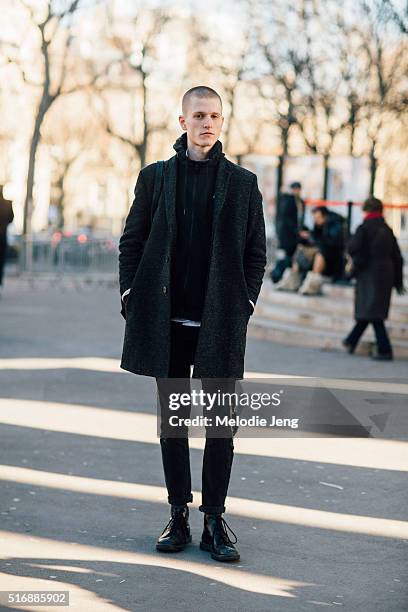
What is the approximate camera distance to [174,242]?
5.57m

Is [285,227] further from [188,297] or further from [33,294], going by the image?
[188,297]

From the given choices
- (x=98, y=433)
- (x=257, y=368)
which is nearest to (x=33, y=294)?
(x=257, y=368)

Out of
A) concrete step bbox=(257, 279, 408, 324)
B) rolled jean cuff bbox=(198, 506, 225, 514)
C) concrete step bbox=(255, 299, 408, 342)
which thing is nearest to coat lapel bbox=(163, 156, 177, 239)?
rolled jean cuff bbox=(198, 506, 225, 514)

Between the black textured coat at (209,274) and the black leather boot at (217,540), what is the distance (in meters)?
0.65

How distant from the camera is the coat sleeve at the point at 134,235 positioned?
569 centimetres

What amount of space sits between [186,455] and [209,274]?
85 cm

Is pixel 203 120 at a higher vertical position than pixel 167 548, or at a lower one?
higher

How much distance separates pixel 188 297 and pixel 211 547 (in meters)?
1.10

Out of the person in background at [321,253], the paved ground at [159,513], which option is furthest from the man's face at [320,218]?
the paved ground at [159,513]

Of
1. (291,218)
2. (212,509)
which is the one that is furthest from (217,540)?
(291,218)

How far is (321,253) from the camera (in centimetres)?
1841

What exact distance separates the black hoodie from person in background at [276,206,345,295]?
12.5m

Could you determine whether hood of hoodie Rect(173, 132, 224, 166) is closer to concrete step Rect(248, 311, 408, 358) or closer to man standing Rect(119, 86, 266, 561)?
man standing Rect(119, 86, 266, 561)

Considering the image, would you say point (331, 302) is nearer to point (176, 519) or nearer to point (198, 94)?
point (176, 519)
